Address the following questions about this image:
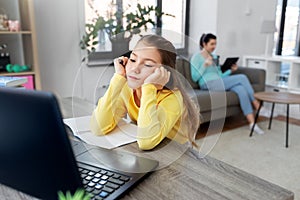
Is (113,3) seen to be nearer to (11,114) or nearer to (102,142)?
(102,142)

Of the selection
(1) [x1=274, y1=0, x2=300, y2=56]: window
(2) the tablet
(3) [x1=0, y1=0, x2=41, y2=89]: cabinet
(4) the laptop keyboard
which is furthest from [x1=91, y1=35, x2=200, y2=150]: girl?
(1) [x1=274, y1=0, x2=300, y2=56]: window

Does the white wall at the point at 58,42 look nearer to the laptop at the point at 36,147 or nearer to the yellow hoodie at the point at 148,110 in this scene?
the yellow hoodie at the point at 148,110

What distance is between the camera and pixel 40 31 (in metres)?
2.78

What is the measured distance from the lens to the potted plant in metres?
0.86

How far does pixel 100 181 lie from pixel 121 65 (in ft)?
1.03

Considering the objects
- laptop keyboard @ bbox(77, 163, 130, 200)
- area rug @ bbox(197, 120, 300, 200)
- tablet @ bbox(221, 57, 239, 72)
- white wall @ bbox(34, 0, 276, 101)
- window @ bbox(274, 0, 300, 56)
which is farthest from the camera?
window @ bbox(274, 0, 300, 56)

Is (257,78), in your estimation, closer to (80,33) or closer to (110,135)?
(80,33)

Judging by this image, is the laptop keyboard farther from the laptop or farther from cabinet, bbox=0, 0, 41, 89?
cabinet, bbox=0, 0, 41, 89

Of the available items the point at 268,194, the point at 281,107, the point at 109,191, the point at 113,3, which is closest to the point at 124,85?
the point at 109,191

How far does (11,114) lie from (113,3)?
2220mm

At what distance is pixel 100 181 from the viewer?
67cm

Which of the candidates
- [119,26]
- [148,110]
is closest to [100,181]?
[148,110]

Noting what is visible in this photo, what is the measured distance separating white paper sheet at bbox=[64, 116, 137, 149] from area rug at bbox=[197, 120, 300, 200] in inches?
49.0

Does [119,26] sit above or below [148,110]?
above
